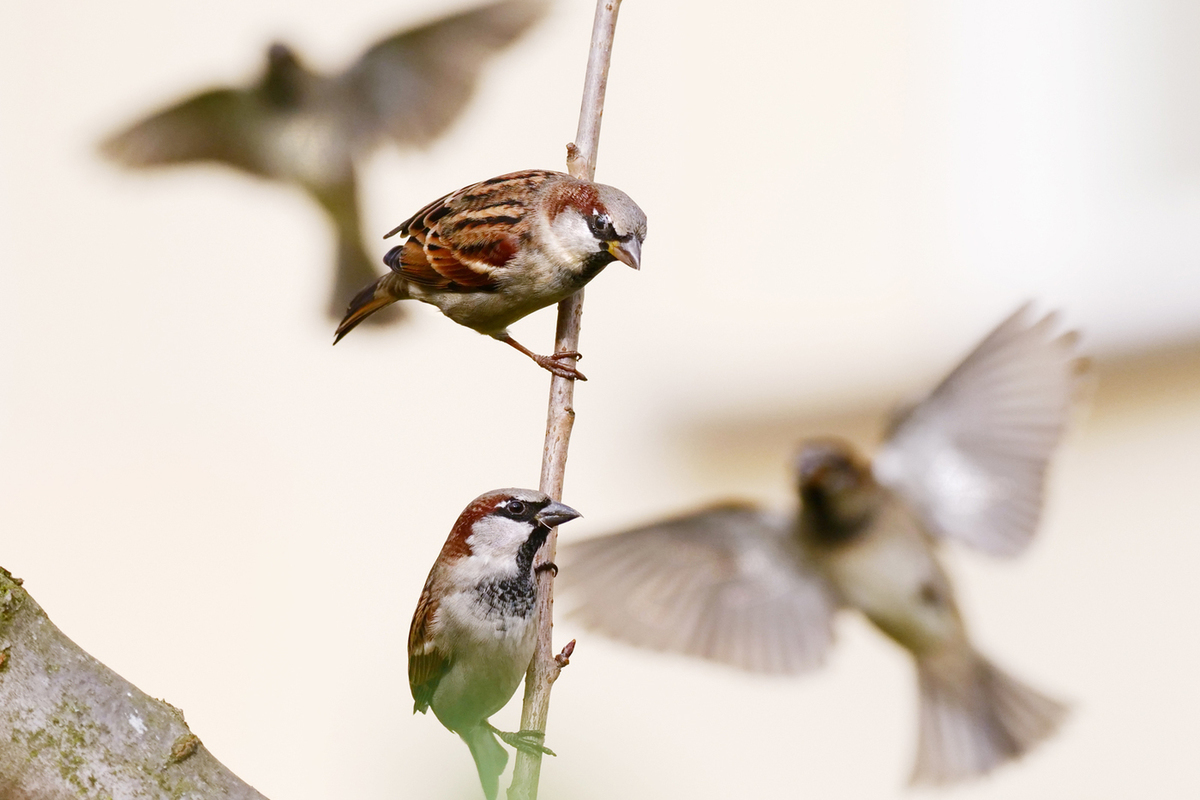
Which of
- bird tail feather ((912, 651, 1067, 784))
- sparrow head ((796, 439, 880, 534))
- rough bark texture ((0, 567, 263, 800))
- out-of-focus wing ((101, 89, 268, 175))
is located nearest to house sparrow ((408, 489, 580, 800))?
rough bark texture ((0, 567, 263, 800))

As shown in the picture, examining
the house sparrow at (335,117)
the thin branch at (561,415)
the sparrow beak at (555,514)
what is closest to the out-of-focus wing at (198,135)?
the house sparrow at (335,117)

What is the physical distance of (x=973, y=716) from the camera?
1479mm

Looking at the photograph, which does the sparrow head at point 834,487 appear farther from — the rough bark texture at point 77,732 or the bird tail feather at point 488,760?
the rough bark texture at point 77,732

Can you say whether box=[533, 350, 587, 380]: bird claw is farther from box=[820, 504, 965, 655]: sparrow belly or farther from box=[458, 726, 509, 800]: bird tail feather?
box=[820, 504, 965, 655]: sparrow belly

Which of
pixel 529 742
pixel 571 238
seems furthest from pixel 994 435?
pixel 529 742

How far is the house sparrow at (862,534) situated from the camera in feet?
3.82

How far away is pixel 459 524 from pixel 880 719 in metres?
1.85

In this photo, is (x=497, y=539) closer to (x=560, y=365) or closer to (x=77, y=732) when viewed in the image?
(x=560, y=365)

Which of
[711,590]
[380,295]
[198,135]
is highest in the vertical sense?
[198,135]

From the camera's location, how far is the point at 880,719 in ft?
8.00

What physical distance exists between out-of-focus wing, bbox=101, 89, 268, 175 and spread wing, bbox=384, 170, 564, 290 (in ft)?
3.24

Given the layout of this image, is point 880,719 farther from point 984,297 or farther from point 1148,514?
point 984,297

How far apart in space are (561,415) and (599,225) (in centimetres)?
13

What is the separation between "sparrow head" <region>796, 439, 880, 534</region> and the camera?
1.24 metres
